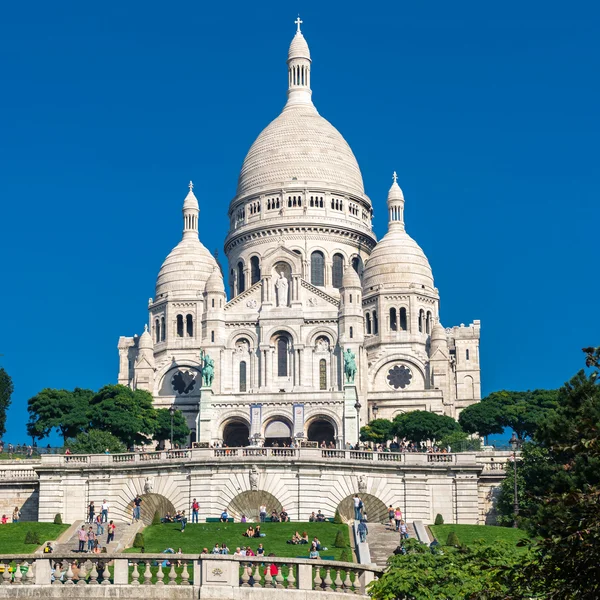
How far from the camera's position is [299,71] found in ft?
431

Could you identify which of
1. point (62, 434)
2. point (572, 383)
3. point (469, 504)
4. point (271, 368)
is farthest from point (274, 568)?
point (271, 368)

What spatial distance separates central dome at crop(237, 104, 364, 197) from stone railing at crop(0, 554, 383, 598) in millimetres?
88279

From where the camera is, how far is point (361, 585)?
30.9 m

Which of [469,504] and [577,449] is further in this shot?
[469,504]

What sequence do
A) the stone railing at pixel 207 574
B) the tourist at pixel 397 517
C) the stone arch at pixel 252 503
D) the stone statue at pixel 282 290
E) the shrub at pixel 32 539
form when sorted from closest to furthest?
the stone railing at pixel 207 574 < the shrub at pixel 32 539 < the tourist at pixel 397 517 < the stone arch at pixel 252 503 < the stone statue at pixel 282 290

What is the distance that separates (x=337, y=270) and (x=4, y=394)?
40.1m

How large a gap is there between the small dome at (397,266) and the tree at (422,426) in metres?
19.5

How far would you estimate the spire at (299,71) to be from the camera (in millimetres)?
130125

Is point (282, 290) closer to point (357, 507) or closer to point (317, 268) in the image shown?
point (317, 268)

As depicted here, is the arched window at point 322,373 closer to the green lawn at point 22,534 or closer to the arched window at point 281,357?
the arched window at point 281,357

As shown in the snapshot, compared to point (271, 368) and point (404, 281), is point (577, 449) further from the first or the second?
point (404, 281)

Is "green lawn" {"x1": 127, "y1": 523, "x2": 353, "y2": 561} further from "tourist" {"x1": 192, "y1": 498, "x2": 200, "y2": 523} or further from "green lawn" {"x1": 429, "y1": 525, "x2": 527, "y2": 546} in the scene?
"green lawn" {"x1": 429, "y1": 525, "x2": 527, "y2": 546}

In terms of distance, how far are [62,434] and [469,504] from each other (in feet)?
135

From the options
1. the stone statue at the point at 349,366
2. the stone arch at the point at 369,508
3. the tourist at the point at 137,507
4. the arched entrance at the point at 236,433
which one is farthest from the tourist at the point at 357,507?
the arched entrance at the point at 236,433
